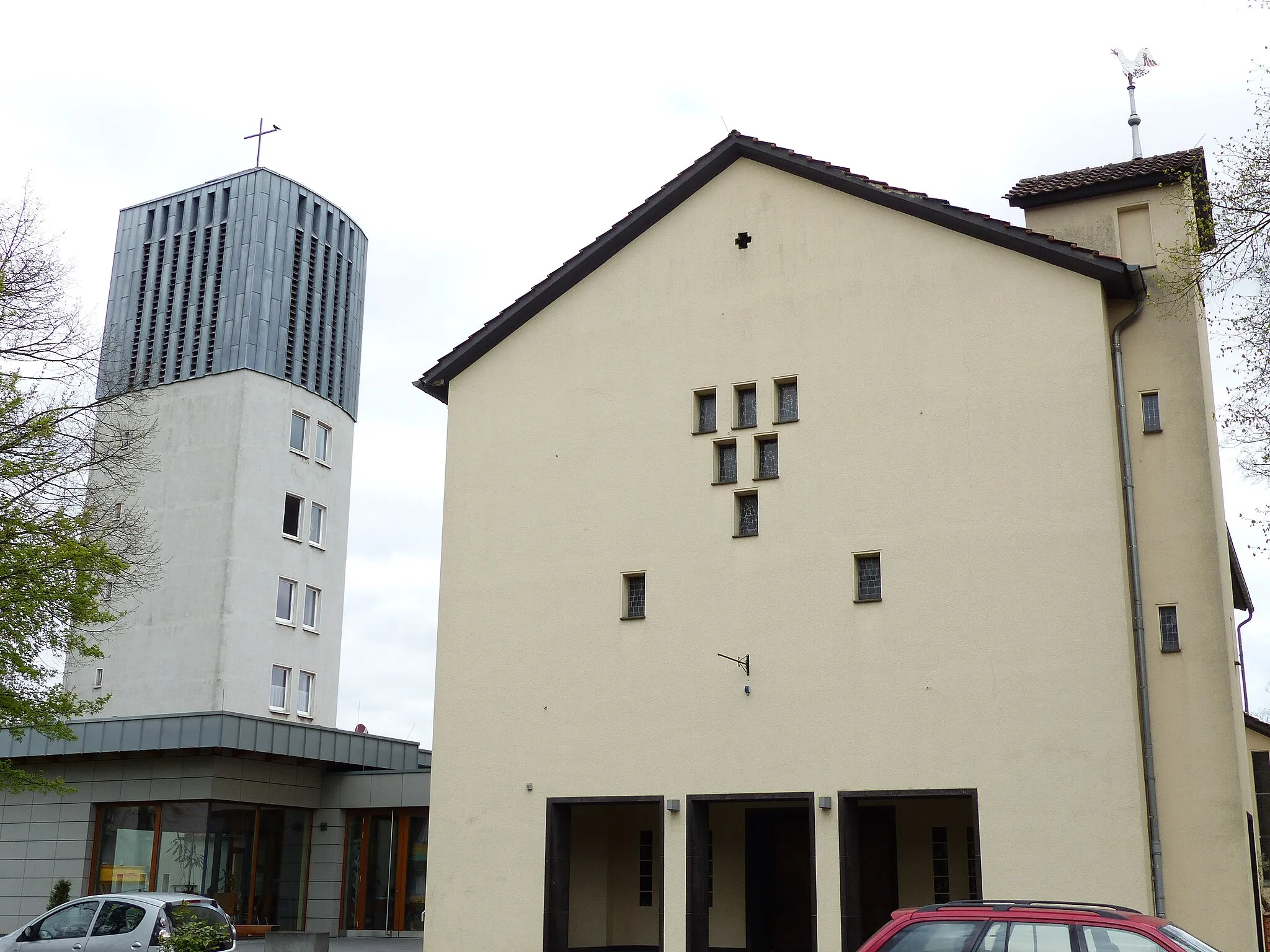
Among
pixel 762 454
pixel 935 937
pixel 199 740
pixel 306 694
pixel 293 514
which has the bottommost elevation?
pixel 935 937

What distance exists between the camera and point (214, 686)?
113ft

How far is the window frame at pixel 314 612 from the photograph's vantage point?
124ft

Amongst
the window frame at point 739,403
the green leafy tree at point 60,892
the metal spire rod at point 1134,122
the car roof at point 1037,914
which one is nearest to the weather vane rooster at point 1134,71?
the metal spire rod at point 1134,122

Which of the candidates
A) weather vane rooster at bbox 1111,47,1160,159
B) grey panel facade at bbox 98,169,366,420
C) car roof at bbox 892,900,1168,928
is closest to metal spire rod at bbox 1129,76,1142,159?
weather vane rooster at bbox 1111,47,1160,159

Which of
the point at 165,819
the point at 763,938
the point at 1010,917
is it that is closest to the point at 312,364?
the point at 165,819

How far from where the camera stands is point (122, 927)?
623 inches

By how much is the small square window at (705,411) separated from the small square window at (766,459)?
955 millimetres

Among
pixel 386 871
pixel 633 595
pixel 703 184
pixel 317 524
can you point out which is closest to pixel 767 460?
pixel 633 595

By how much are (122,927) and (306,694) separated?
2254 cm

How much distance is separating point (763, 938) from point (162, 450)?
79.7 feet

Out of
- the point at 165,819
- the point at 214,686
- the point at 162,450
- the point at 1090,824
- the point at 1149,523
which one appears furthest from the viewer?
the point at 162,450

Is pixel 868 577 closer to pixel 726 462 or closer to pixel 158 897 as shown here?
pixel 726 462

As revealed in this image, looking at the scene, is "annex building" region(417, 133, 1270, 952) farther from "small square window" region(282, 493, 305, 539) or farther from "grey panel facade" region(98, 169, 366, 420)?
"small square window" region(282, 493, 305, 539)

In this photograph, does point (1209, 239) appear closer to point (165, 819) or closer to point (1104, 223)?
point (1104, 223)
